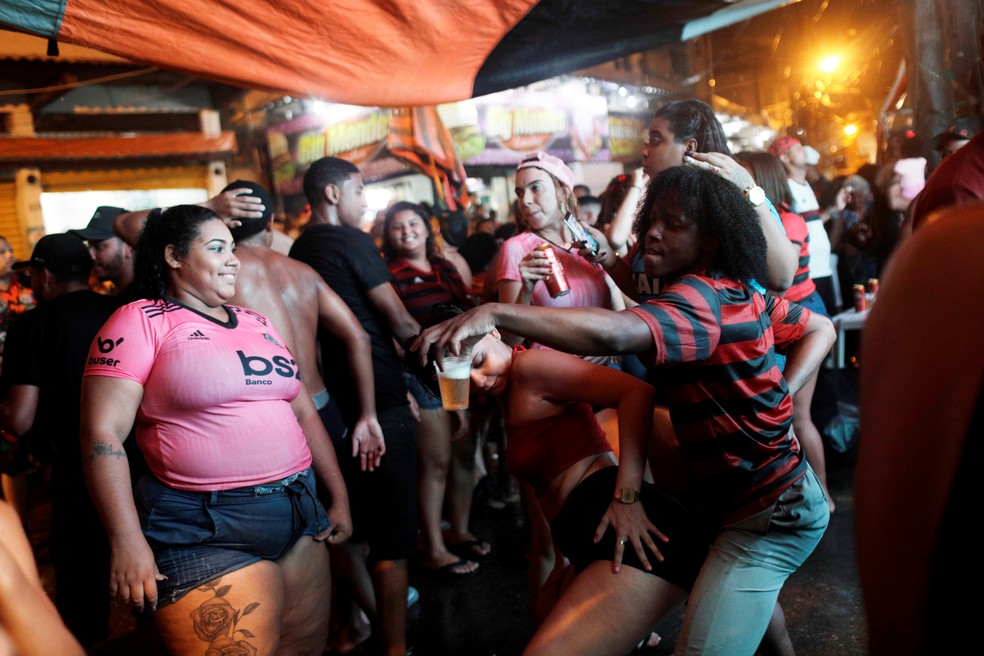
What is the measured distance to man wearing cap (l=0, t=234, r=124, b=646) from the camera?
12.0 feet

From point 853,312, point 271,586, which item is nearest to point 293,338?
point 271,586

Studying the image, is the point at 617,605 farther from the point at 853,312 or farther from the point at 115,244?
the point at 853,312

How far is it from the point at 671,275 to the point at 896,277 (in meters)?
1.33

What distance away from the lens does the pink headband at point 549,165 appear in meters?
3.92

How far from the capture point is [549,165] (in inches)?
155

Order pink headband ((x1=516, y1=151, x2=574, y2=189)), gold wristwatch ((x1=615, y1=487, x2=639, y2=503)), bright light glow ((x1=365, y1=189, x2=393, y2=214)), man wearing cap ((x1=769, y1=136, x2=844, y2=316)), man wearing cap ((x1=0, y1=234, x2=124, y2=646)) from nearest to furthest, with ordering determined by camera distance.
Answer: gold wristwatch ((x1=615, y1=487, x2=639, y2=503))
man wearing cap ((x1=0, y1=234, x2=124, y2=646))
pink headband ((x1=516, y1=151, x2=574, y2=189))
man wearing cap ((x1=769, y1=136, x2=844, y2=316))
bright light glow ((x1=365, y1=189, x2=393, y2=214))

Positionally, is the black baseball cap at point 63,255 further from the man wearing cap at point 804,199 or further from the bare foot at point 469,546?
the man wearing cap at point 804,199

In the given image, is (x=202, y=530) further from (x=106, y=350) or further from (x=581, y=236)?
(x=581, y=236)

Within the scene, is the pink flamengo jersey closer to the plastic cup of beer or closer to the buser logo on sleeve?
the buser logo on sleeve

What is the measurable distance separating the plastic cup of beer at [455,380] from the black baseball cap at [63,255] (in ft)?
9.04

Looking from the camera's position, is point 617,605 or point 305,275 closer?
point 617,605

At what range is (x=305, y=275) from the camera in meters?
3.68

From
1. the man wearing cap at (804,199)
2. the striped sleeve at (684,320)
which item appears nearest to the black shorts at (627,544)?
the striped sleeve at (684,320)

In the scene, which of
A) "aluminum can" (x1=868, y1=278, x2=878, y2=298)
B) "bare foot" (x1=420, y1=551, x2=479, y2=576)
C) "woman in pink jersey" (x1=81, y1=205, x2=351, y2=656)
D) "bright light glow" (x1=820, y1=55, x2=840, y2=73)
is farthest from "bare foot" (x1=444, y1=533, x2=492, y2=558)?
"bright light glow" (x1=820, y1=55, x2=840, y2=73)
